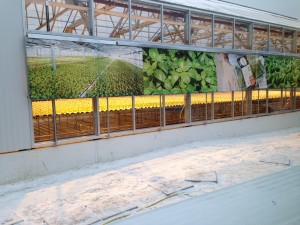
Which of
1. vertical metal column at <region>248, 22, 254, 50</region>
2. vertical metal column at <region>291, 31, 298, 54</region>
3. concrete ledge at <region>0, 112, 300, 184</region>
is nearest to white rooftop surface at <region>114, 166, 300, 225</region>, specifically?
concrete ledge at <region>0, 112, 300, 184</region>

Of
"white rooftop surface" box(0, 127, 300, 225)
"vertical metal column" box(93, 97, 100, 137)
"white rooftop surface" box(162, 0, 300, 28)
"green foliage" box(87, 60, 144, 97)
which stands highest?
"white rooftop surface" box(162, 0, 300, 28)

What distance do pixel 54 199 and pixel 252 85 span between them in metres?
9.12

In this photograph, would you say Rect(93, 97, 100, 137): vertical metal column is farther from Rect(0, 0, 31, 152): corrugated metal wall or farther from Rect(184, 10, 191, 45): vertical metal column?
Rect(184, 10, 191, 45): vertical metal column

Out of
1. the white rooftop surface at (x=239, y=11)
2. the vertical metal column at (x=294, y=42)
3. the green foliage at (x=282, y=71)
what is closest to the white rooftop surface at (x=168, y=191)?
the green foliage at (x=282, y=71)

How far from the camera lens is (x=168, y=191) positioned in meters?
5.41

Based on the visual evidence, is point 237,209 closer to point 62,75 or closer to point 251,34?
point 62,75

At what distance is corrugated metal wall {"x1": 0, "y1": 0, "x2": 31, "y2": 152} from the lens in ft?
19.1

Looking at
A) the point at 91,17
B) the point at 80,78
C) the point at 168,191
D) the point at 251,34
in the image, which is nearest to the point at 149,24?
the point at 91,17

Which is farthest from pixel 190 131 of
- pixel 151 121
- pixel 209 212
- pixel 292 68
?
pixel 292 68

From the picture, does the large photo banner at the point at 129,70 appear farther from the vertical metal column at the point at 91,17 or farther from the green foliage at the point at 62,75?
the vertical metal column at the point at 91,17

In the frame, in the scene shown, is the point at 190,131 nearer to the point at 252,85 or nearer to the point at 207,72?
the point at 207,72

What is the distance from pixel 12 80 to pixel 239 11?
30.4 ft

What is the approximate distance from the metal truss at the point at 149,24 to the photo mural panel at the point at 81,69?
1.48 ft

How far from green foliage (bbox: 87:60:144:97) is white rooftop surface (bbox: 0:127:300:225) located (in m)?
2.07
